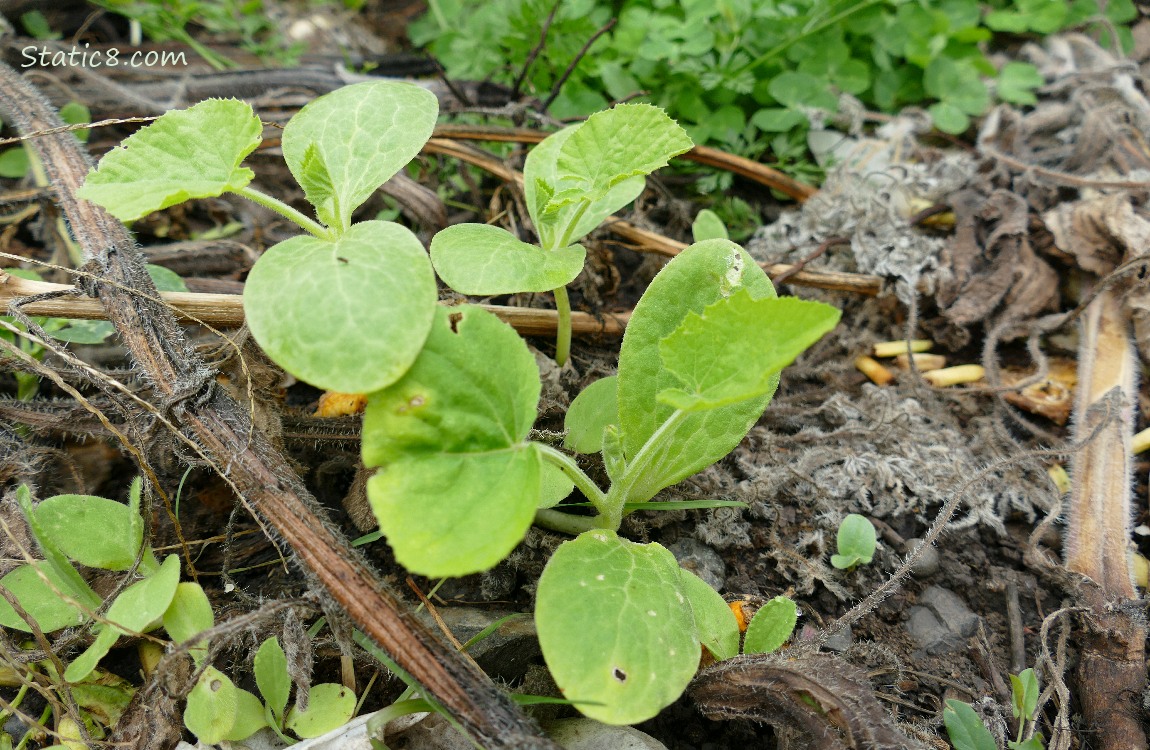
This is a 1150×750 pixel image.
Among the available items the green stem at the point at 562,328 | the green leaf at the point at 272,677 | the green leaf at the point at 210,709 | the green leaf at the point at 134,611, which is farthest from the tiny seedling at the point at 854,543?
the green leaf at the point at 134,611

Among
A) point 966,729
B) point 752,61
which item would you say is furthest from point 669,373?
point 752,61

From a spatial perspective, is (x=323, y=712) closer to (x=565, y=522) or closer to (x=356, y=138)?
(x=565, y=522)

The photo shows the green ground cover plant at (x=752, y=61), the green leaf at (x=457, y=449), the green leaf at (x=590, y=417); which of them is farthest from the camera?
the green ground cover plant at (x=752, y=61)

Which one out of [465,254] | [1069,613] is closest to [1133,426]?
[1069,613]

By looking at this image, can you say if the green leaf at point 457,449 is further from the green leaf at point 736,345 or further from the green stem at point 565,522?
the green stem at point 565,522

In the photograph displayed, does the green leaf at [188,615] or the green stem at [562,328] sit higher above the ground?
the green stem at [562,328]

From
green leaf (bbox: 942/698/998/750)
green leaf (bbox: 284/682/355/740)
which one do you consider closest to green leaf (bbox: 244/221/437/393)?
green leaf (bbox: 284/682/355/740)
